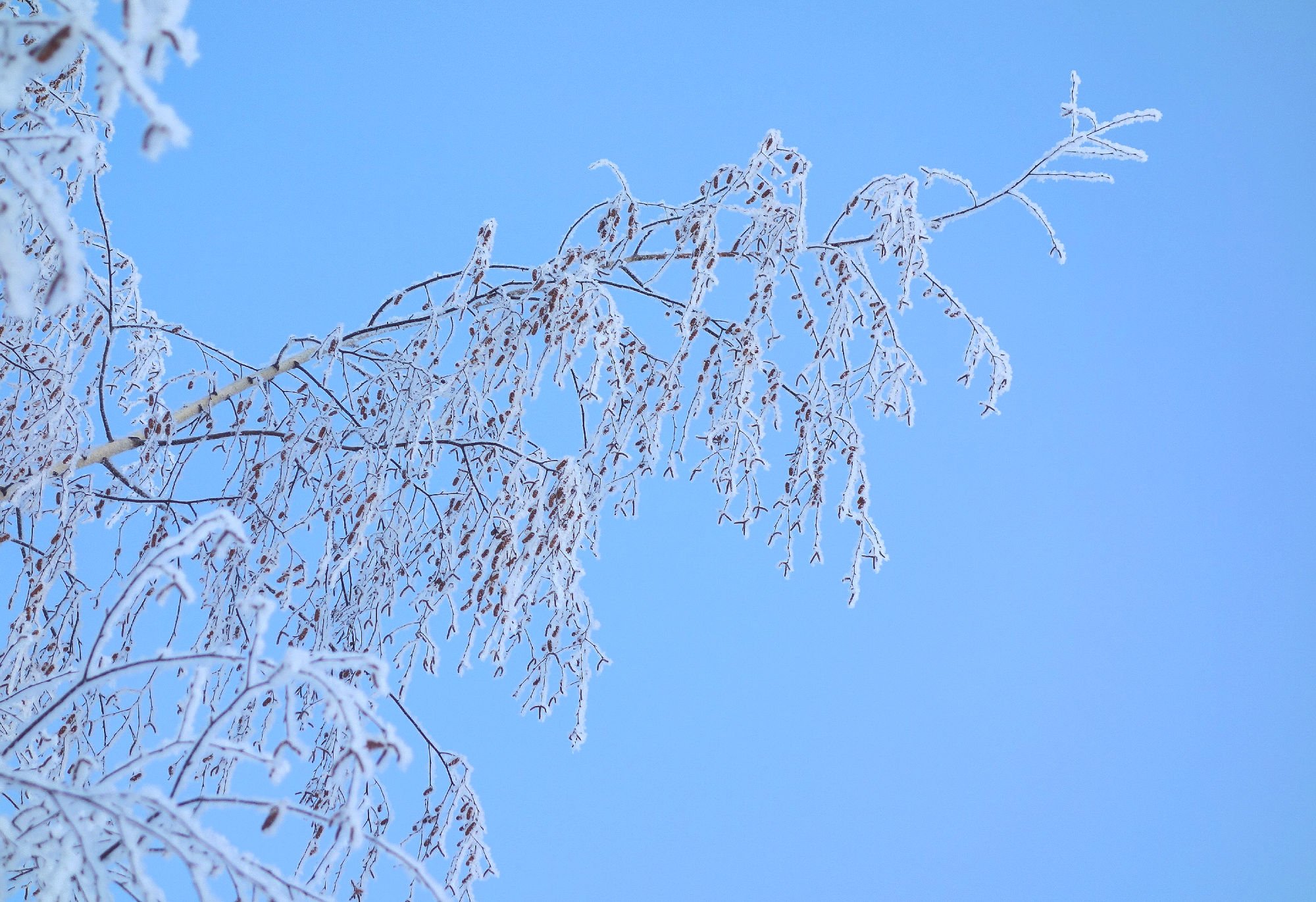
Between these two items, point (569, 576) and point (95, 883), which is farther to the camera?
point (569, 576)

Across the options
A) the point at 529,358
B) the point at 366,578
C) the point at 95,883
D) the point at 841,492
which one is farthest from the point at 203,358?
the point at 95,883

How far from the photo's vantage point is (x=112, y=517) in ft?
5.59

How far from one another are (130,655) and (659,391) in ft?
2.58

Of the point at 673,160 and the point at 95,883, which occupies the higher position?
the point at 673,160

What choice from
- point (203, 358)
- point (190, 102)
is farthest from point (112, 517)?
point (190, 102)

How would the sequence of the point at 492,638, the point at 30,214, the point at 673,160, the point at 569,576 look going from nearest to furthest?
the point at 492,638, the point at 569,576, the point at 30,214, the point at 673,160

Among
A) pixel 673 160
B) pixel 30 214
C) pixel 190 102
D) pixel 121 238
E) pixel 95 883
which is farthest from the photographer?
pixel 673 160

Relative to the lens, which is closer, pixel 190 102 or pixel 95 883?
pixel 95 883

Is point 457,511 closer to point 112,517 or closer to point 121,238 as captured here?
point 112,517

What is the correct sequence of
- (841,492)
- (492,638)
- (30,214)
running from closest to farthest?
(492,638)
(841,492)
(30,214)

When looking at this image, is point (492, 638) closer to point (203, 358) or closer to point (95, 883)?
point (95, 883)

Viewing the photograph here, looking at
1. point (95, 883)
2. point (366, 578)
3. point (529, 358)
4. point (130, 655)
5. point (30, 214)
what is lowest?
point (95, 883)

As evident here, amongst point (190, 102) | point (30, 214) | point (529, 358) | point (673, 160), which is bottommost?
point (529, 358)

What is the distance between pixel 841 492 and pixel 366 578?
2.19 feet
